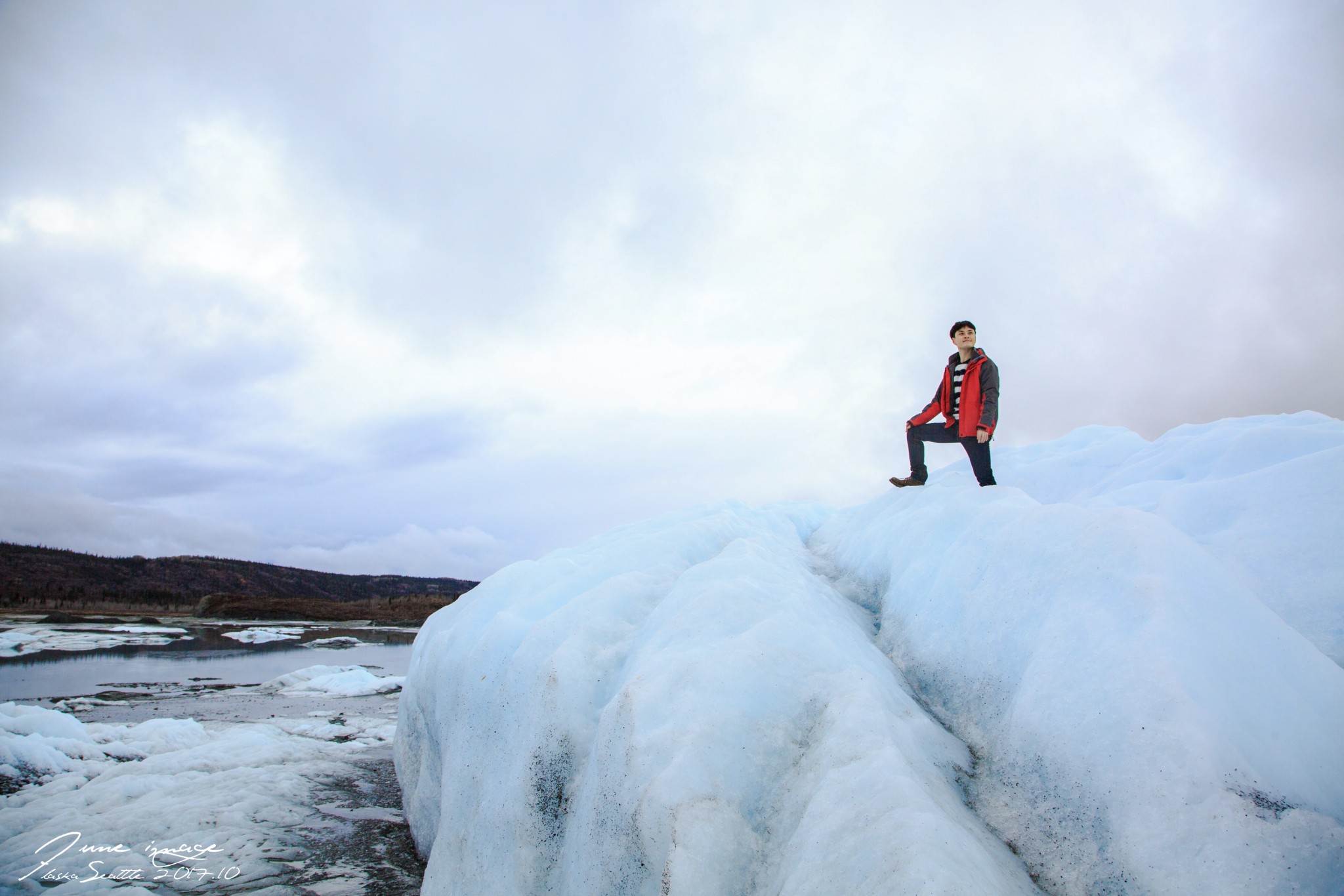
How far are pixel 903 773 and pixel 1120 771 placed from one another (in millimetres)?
885

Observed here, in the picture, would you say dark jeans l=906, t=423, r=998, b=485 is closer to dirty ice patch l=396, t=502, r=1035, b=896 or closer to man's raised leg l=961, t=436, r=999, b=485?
man's raised leg l=961, t=436, r=999, b=485

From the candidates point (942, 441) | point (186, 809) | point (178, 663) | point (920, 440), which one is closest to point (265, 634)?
point (178, 663)

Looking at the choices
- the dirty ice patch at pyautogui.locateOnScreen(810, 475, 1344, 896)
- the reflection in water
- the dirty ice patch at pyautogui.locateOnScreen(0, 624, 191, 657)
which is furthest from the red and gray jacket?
the dirty ice patch at pyautogui.locateOnScreen(0, 624, 191, 657)

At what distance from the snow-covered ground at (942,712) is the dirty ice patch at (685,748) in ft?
0.05

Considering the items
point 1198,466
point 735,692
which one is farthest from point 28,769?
point 1198,466

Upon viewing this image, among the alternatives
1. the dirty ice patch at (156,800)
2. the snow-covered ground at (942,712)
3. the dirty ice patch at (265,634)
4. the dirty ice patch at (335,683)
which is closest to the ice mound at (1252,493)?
the snow-covered ground at (942,712)

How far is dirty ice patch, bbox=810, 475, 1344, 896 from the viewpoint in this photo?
7.27 ft

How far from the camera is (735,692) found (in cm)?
335

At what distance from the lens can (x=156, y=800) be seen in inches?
267

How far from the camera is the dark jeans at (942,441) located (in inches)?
240

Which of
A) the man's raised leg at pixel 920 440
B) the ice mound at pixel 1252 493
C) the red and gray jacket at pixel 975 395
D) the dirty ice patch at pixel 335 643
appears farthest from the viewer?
the dirty ice patch at pixel 335 643

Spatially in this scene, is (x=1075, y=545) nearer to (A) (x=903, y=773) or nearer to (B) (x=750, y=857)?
(A) (x=903, y=773)

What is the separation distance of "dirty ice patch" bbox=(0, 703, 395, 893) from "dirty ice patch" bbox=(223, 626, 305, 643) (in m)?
30.9

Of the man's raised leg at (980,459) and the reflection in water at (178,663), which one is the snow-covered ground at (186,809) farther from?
the reflection in water at (178,663)
